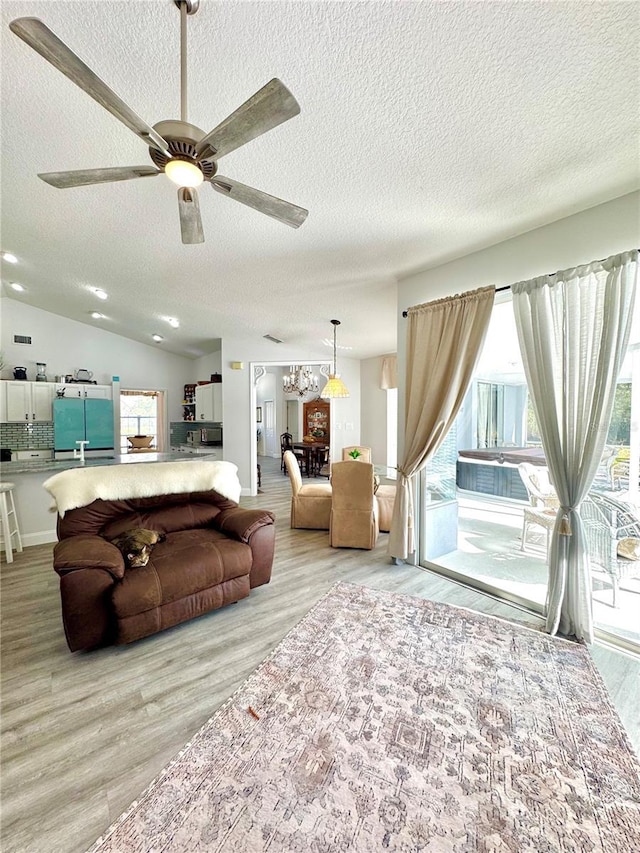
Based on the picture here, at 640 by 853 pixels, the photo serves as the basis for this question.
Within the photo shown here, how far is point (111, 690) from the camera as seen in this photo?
5.98 feet

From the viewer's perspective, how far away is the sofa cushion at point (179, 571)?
2.08 m

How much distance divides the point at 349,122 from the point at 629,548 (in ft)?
9.88

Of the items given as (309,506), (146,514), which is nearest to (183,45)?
(146,514)

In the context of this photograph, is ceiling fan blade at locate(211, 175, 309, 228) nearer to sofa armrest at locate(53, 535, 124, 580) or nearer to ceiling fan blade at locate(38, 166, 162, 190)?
ceiling fan blade at locate(38, 166, 162, 190)

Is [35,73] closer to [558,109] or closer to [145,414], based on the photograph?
[558,109]

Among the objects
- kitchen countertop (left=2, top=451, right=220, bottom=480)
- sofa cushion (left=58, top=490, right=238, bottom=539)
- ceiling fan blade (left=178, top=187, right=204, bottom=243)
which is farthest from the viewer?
kitchen countertop (left=2, top=451, right=220, bottom=480)

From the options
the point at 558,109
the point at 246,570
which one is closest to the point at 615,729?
the point at 246,570

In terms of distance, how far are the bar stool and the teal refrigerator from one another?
2545mm

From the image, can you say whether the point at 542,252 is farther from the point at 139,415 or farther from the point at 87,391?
the point at 139,415

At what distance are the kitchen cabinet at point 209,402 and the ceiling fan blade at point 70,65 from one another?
18.0 feet

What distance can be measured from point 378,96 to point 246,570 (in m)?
2.92

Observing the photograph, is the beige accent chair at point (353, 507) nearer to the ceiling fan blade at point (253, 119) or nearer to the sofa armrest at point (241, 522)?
the sofa armrest at point (241, 522)

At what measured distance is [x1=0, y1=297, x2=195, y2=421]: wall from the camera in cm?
593

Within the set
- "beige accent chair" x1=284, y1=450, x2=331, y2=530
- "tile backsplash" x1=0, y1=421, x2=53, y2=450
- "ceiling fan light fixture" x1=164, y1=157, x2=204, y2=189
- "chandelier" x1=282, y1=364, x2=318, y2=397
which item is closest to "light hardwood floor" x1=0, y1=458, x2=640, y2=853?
"beige accent chair" x1=284, y1=450, x2=331, y2=530
